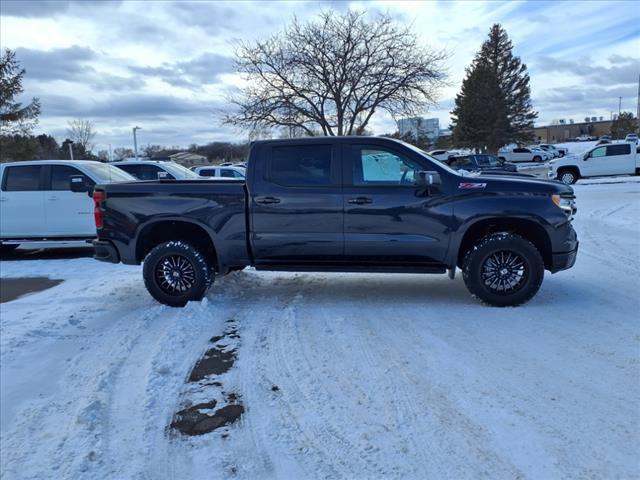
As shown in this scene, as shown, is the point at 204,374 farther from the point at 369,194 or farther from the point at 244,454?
the point at 369,194

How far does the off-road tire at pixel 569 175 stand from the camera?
948 inches

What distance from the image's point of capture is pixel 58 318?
582 centimetres

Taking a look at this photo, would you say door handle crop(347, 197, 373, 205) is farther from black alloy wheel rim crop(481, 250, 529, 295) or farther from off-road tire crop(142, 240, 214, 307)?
off-road tire crop(142, 240, 214, 307)

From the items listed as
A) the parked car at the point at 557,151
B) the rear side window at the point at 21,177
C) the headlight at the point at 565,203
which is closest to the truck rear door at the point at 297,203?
the headlight at the point at 565,203

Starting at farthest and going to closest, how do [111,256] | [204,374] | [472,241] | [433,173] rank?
[111,256], [472,241], [433,173], [204,374]

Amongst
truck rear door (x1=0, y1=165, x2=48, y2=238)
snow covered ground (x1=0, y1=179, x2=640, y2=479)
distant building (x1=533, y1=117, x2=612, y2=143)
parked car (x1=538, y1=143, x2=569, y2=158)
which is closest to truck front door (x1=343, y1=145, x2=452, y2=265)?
snow covered ground (x1=0, y1=179, x2=640, y2=479)

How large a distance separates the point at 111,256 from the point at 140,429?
338cm

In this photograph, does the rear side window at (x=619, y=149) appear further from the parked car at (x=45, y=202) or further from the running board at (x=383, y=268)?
the parked car at (x=45, y=202)

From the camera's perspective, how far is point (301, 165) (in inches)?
228

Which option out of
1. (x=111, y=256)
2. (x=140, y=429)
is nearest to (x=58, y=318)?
(x=111, y=256)

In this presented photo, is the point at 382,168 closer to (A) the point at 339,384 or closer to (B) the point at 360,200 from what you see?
(B) the point at 360,200

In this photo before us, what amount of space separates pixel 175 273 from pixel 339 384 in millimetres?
2932

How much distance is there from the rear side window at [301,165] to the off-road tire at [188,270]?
4.23 feet

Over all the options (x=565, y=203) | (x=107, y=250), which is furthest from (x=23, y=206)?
(x=565, y=203)
